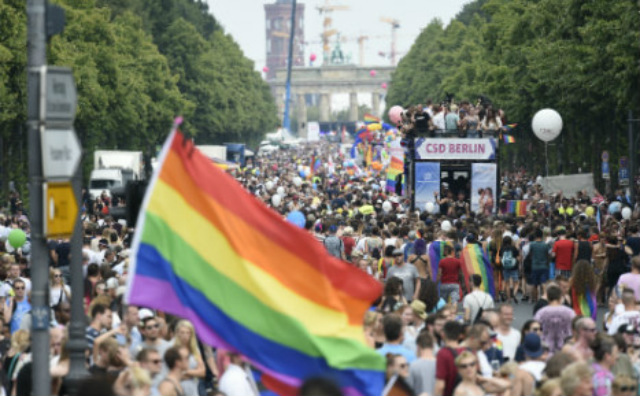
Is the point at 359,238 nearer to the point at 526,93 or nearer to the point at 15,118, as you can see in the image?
the point at 15,118

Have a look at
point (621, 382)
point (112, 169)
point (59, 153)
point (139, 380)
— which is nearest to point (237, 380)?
point (139, 380)

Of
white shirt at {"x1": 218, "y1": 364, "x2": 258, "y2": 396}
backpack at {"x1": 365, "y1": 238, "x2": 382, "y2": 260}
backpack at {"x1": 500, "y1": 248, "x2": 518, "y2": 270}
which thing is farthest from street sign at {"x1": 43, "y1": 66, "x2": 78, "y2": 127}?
backpack at {"x1": 500, "y1": 248, "x2": 518, "y2": 270}

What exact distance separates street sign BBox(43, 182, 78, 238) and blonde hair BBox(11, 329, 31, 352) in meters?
3.45

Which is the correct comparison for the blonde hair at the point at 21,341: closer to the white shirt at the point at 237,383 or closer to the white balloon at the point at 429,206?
the white shirt at the point at 237,383

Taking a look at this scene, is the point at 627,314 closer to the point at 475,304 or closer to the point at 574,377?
the point at 475,304

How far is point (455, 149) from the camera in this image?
124 ft

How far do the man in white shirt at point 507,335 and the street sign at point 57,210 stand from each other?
4.99m

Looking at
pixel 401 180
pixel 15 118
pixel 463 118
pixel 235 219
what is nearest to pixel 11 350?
pixel 235 219

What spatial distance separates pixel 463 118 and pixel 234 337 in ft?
93.8

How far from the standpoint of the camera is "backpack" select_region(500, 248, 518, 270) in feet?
87.3

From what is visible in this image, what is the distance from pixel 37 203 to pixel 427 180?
2790cm

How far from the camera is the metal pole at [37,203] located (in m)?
10.4

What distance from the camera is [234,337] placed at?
9.95m

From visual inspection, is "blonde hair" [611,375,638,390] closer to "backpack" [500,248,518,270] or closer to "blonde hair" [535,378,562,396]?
"blonde hair" [535,378,562,396]
